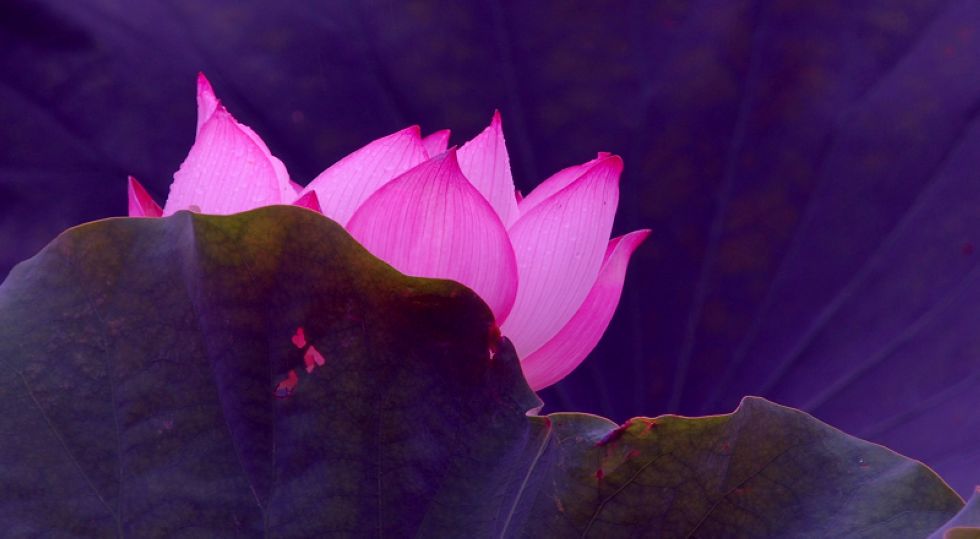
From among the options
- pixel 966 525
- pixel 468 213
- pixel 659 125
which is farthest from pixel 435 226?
pixel 659 125

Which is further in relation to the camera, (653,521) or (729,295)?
(729,295)

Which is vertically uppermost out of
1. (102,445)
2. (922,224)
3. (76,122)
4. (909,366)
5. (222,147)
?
(76,122)

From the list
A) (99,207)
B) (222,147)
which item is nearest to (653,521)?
(222,147)

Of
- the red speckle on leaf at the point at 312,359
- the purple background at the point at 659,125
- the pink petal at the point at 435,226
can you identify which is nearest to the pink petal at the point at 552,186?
the pink petal at the point at 435,226

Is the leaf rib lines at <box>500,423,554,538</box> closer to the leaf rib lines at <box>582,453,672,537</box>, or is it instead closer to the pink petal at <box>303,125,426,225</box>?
the leaf rib lines at <box>582,453,672,537</box>

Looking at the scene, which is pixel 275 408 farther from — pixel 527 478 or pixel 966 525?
pixel 966 525

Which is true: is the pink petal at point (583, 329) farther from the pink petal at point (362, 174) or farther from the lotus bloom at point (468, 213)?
the pink petal at point (362, 174)

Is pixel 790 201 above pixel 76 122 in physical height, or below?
below

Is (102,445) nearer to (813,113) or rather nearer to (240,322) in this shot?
(240,322)
